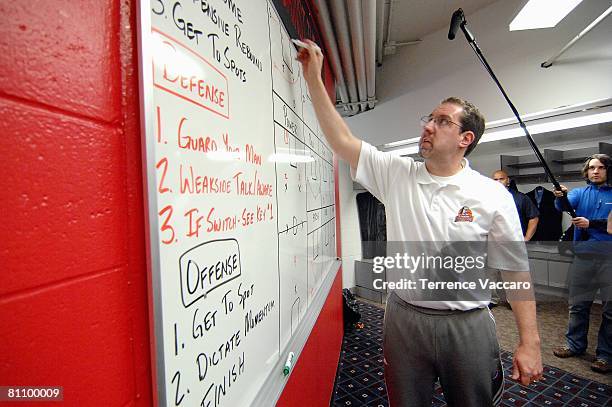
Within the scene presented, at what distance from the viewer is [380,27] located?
3.00 metres

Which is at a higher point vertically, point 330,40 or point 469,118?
point 330,40

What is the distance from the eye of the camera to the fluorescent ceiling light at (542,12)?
184cm

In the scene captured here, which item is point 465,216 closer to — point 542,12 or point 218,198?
Answer: point 218,198

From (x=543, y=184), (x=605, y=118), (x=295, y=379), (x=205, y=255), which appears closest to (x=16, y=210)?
(x=205, y=255)

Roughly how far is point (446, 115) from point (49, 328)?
1462 millimetres

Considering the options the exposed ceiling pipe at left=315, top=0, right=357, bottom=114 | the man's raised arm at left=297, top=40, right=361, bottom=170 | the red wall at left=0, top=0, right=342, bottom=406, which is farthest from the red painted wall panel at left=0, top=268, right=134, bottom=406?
the exposed ceiling pipe at left=315, top=0, right=357, bottom=114

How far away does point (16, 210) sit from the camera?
31cm

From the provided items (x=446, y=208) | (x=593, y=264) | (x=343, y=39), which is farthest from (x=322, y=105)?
(x=593, y=264)

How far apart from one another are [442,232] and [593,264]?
216 cm

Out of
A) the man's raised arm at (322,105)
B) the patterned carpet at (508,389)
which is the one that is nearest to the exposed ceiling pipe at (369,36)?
the man's raised arm at (322,105)

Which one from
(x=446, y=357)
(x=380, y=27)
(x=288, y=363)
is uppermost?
(x=380, y=27)

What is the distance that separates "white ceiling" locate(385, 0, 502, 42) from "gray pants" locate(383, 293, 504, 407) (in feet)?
9.86

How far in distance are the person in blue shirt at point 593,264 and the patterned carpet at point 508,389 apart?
12.3 inches

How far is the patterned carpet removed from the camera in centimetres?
200
